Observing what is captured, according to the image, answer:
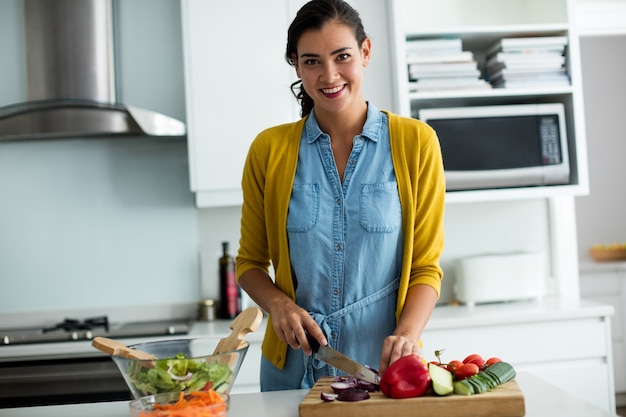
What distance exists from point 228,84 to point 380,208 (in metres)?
1.42

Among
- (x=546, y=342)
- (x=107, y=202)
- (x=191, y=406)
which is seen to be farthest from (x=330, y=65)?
(x=107, y=202)

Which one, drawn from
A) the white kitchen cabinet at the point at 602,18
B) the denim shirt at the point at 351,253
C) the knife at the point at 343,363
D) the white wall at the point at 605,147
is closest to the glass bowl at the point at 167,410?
the knife at the point at 343,363

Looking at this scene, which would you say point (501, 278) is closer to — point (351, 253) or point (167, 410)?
point (351, 253)

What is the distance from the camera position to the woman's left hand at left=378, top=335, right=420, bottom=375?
1387mm

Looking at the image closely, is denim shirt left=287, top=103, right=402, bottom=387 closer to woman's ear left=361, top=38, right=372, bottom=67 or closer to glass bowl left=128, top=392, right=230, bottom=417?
woman's ear left=361, top=38, right=372, bottom=67

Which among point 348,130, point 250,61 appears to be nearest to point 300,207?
point 348,130

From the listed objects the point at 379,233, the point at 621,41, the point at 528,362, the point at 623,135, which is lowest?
the point at 528,362

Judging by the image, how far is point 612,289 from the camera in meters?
4.44

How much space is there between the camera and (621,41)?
504 centimetres

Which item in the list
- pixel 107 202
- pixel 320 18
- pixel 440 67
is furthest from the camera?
pixel 107 202

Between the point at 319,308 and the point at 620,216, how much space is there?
3.98m

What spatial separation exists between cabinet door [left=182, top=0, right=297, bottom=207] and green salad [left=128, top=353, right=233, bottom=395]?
66.1 inches

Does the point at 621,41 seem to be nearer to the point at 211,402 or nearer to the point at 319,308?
the point at 319,308

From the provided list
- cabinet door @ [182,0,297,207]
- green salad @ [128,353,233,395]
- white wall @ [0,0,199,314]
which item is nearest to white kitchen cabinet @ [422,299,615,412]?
cabinet door @ [182,0,297,207]
